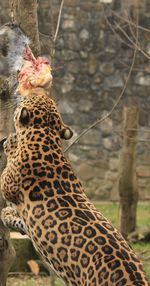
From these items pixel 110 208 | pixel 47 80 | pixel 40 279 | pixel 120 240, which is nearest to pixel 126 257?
pixel 120 240

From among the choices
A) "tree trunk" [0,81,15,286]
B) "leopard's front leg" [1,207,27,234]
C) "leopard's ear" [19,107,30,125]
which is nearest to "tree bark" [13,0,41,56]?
"tree trunk" [0,81,15,286]

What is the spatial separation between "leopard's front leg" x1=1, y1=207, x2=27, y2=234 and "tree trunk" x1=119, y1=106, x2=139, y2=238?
4.34m

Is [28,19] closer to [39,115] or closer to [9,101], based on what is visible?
[9,101]

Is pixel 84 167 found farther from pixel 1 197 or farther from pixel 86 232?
pixel 86 232

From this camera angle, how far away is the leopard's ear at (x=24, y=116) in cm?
508

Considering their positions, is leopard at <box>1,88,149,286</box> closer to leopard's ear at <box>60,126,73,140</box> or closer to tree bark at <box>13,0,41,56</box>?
leopard's ear at <box>60,126,73,140</box>

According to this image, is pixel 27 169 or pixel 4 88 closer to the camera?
pixel 27 169

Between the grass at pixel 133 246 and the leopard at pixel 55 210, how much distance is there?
2969 millimetres

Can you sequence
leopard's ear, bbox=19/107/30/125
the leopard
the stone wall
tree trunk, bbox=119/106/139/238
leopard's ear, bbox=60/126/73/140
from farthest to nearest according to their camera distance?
1. the stone wall
2. tree trunk, bbox=119/106/139/238
3. leopard's ear, bbox=60/126/73/140
4. leopard's ear, bbox=19/107/30/125
5. the leopard

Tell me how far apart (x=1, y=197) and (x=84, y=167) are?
6.75 metres

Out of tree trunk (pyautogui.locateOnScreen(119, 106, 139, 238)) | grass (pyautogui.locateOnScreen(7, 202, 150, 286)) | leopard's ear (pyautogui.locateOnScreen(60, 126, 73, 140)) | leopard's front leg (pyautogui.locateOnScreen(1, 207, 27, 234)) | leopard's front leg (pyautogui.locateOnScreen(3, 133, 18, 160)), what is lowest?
grass (pyautogui.locateOnScreen(7, 202, 150, 286))

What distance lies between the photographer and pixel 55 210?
16.1ft

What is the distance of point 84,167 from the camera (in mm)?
12352

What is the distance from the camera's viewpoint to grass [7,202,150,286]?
8.20m
